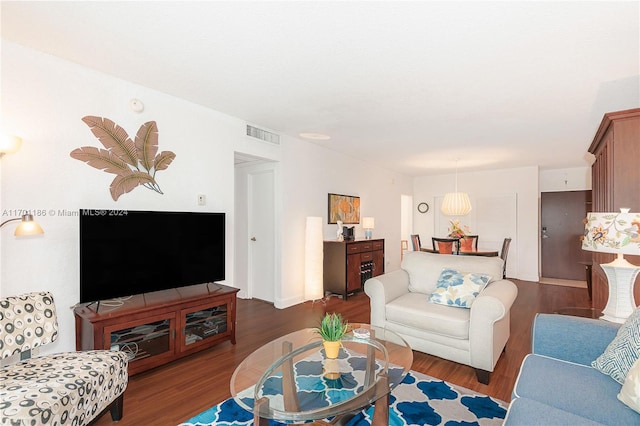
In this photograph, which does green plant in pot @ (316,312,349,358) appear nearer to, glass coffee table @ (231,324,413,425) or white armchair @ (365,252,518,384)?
glass coffee table @ (231,324,413,425)

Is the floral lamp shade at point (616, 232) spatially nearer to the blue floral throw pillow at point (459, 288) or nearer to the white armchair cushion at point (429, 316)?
the blue floral throw pillow at point (459, 288)

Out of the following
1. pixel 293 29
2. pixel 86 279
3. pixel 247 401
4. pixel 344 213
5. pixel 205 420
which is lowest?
pixel 205 420

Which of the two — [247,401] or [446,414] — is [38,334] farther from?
[446,414]

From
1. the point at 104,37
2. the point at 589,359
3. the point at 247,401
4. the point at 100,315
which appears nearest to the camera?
the point at 247,401

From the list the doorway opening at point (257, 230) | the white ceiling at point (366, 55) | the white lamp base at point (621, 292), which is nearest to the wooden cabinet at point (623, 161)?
the white ceiling at point (366, 55)

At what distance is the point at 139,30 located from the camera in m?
2.00

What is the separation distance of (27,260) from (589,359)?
375cm

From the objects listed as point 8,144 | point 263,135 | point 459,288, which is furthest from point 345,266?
point 8,144

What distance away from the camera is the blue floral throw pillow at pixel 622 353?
4.84ft

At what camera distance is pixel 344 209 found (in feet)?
18.2

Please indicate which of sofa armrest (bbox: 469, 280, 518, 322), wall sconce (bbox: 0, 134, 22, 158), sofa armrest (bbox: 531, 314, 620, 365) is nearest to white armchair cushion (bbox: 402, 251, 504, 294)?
sofa armrest (bbox: 469, 280, 518, 322)

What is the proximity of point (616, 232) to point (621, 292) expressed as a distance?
420 millimetres

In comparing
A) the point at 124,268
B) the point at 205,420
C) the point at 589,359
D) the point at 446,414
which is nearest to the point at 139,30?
the point at 124,268

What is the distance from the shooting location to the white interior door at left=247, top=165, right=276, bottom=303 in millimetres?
4605
